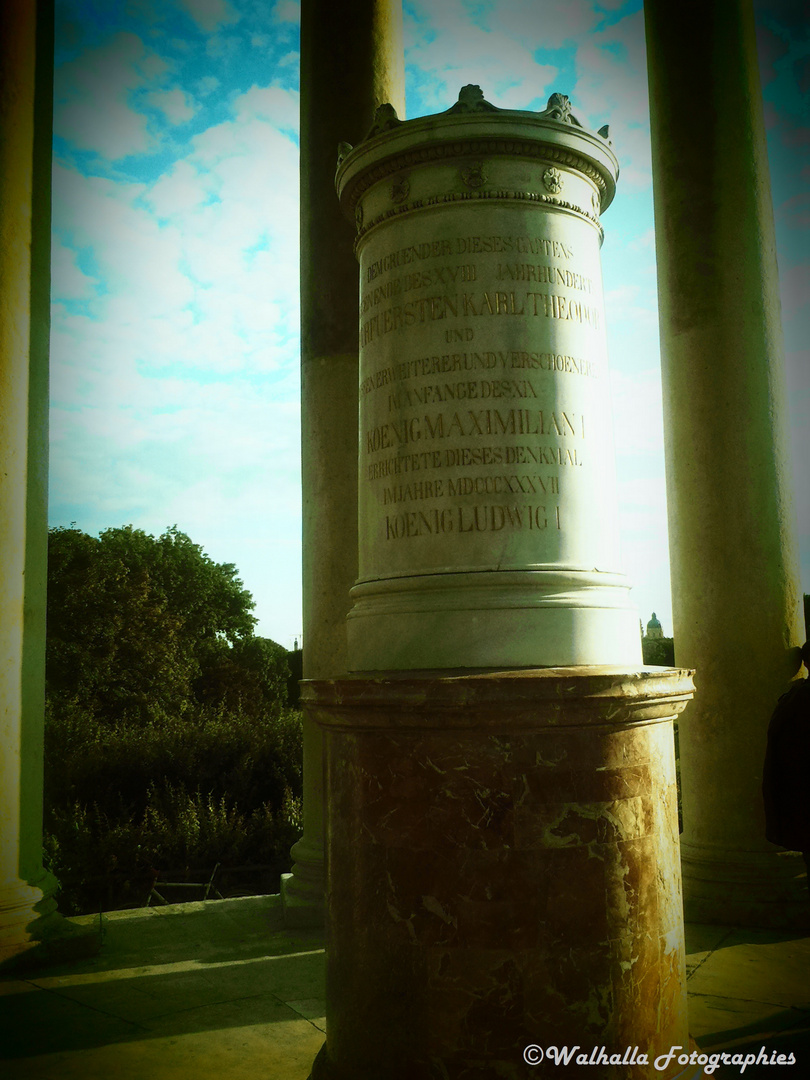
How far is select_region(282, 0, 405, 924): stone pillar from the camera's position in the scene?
12.0 metres

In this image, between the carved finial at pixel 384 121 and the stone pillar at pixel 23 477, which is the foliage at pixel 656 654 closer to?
the stone pillar at pixel 23 477

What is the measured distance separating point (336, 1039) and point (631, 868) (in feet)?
8.01

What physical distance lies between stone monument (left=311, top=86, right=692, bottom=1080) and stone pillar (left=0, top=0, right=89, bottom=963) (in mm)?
5291

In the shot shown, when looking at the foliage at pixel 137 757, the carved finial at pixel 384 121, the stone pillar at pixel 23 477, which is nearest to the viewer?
the carved finial at pixel 384 121

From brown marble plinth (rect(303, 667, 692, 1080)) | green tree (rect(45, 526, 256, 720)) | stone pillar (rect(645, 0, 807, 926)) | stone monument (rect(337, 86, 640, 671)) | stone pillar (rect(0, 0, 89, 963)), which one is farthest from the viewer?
green tree (rect(45, 526, 256, 720))

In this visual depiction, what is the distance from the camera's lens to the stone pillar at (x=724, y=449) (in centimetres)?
1082

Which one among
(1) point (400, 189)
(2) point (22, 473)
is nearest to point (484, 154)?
(1) point (400, 189)

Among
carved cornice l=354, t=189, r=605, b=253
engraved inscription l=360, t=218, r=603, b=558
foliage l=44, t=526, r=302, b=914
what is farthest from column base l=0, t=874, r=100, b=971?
carved cornice l=354, t=189, r=605, b=253

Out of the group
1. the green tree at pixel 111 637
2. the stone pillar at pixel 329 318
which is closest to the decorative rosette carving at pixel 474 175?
the stone pillar at pixel 329 318

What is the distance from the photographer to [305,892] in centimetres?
1111

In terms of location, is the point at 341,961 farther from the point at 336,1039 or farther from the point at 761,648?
the point at 761,648

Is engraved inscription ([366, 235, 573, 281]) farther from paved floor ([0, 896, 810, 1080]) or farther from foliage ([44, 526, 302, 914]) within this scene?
foliage ([44, 526, 302, 914])

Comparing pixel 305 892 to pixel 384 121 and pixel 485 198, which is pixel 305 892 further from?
pixel 384 121

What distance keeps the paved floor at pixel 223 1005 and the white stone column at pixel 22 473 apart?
1188 millimetres
